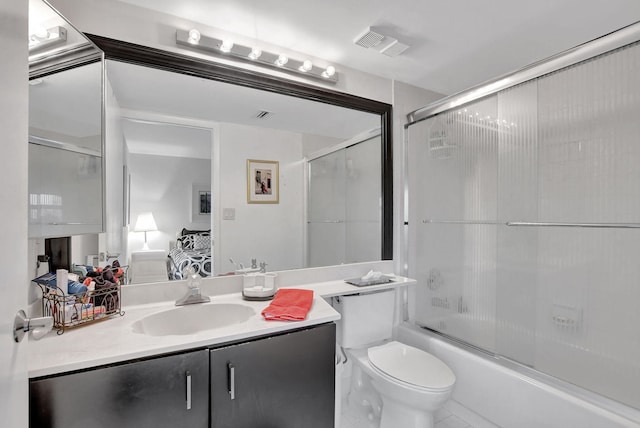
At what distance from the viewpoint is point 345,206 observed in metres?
2.20

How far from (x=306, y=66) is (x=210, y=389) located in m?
1.73

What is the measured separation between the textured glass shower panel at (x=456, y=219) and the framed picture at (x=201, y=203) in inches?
58.9

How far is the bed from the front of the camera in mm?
1558

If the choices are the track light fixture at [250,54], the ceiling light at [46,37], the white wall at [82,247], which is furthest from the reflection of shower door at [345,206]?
the ceiling light at [46,37]

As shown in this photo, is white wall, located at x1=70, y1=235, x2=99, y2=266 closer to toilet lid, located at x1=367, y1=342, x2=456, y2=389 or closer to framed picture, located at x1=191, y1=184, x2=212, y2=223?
framed picture, located at x1=191, y1=184, x2=212, y2=223

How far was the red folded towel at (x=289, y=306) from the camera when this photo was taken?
4.11 ft

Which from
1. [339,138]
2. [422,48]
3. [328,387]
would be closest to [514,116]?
[422,48]

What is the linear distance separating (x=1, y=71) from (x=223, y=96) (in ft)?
3.73

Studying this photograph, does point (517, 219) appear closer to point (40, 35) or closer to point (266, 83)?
Answer: point (266, 83)

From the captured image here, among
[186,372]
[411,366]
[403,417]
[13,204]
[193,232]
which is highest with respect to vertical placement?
[13,204]

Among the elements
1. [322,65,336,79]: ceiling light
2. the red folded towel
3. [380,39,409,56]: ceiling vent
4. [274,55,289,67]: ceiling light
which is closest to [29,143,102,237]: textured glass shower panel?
A: the red folded towel

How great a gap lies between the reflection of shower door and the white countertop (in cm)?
68

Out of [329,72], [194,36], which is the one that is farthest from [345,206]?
[194,36]

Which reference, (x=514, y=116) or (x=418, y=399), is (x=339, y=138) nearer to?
(x=514, y=116)
